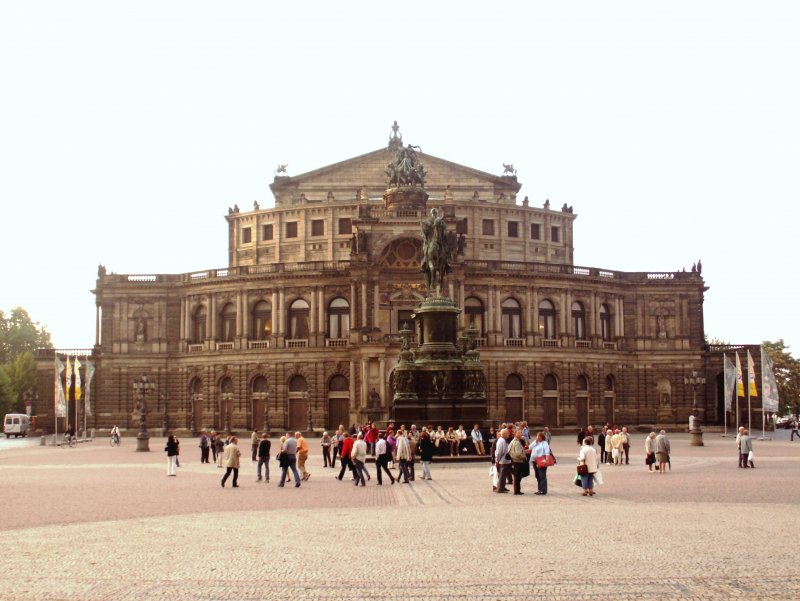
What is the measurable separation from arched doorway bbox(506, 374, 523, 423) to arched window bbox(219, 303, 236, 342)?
22.9 m

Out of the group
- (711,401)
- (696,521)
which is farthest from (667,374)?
(696,521)

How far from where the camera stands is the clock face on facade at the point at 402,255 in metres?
81.2

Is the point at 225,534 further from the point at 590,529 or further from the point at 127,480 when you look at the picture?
the point at 127,480

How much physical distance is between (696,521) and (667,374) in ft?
229

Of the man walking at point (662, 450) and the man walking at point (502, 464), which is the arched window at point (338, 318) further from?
the man walking at point (502, 464)

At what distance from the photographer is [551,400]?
84.2 metres

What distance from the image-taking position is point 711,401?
90.1m

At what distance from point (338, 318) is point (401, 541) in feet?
215

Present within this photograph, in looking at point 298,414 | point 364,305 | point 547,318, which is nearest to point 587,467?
point 364,305

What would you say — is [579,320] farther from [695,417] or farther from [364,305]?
[695,417]

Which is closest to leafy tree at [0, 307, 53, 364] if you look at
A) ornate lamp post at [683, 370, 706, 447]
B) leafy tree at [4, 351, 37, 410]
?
leafy tree at [4, 351, 37, 410]

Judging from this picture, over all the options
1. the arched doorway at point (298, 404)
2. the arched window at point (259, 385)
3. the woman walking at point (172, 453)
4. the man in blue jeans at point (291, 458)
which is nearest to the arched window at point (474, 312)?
the arched doorway at point (298, 404)

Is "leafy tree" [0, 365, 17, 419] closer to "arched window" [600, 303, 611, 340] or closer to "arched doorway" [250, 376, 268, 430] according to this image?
"arched doorway" [250, 376, 268, 430]

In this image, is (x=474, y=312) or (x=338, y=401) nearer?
(x=338, y=401)
